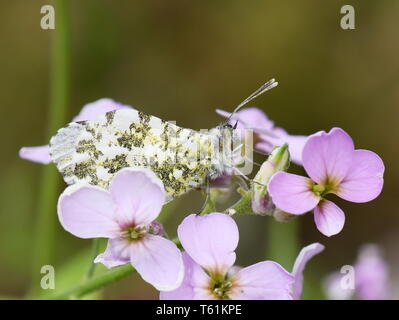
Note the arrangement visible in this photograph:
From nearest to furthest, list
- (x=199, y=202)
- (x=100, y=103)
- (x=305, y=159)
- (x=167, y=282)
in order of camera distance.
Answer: (x=167, y=282)
(x=305, y=159)
(x=100, y=103)
(x=199, y=202)

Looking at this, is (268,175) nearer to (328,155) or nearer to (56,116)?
(328,155)

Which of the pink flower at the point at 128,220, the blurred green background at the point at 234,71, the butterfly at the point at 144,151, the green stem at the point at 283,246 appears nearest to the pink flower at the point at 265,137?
the butterfly at the point at 144,151

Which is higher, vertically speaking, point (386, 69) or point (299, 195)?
point (386, 69)

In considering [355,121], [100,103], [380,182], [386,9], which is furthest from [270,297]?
[386,9]

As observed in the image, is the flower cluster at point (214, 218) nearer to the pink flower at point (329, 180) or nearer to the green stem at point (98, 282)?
the pink flower at point (329, 180)

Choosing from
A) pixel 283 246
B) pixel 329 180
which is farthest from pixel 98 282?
pixel 283 246

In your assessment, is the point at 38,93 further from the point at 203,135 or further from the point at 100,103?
the point at 203,135

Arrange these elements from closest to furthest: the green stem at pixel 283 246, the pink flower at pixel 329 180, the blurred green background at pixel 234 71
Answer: the pink flower at pixel 329 180, the green stem at pixel 283 246, the blurred green background at pixel 234 71
